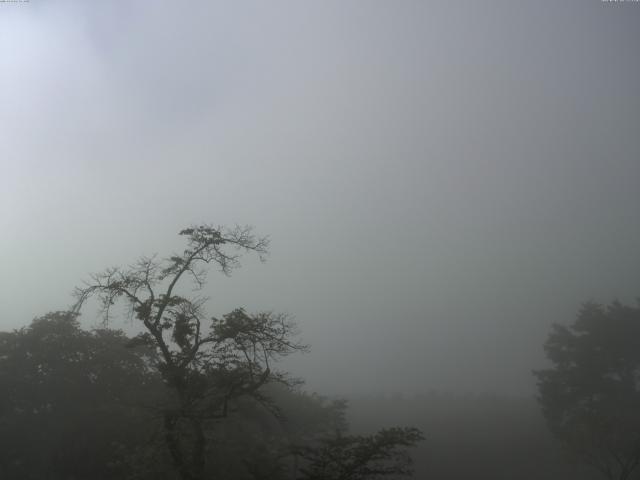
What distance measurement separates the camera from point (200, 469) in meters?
12.4

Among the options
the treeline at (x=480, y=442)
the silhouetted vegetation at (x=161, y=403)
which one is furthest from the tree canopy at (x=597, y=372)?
the silhouetted vegetation at (x=161, y=403)

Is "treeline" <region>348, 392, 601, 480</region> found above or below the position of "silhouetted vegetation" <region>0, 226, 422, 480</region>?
below

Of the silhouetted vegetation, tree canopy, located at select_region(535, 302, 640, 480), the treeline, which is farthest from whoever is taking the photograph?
the treeline

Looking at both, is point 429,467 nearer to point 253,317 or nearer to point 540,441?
point 540,441

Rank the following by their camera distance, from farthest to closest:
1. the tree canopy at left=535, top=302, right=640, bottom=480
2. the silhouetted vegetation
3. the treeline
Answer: the treeline
the tree canopy at left=535, top=302, right=640, bottom=480
the silhouetted vegetation

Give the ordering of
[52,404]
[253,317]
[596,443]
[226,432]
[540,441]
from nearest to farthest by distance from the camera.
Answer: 1. [253,317]
2. [226,432]
3. [52,404]
4. [596,443]
5. [540,441]

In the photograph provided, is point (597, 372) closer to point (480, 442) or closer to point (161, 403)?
point (480, 442)

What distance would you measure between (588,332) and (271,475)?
1783 inches

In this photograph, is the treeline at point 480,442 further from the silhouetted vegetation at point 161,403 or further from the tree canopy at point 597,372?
the silhouetted vegetation at point 161,403

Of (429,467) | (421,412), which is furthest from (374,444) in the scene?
(421,412)

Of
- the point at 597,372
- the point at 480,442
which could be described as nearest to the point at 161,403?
the point at 597,372

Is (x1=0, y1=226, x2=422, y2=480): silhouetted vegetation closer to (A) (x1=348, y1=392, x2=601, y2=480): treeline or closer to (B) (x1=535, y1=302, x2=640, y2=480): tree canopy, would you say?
(A) (x1=348, y1=392, x2=601, y2=480): treeline

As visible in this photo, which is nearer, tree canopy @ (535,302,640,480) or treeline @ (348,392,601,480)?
tree canopy @ (535,302,640,480)

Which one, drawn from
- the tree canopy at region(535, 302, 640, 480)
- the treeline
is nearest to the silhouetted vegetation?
the treeline
